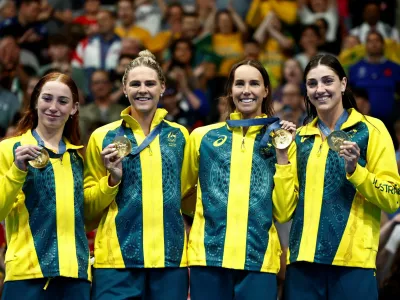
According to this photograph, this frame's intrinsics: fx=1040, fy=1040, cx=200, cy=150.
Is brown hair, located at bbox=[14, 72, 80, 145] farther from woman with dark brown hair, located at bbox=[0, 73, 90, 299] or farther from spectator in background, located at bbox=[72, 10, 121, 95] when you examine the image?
spectator in background, located at bbox=[72, 10, 121, 95]

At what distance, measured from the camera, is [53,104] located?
688 cm

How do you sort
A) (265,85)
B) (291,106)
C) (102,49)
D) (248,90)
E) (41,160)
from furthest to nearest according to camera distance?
(102,49), (291,106), (265,85), (248,90), (41,160)

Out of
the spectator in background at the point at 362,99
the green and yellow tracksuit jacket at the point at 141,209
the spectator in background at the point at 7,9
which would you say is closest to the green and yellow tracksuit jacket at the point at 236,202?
the green and yellow tracksuit jacket at the point at 141,209

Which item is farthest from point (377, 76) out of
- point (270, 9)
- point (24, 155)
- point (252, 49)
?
point (24, 155)

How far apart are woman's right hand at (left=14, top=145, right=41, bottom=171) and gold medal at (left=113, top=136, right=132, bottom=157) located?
1.81ft

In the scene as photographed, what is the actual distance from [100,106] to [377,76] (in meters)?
3.24

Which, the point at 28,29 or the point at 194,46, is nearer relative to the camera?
the point at 194,46

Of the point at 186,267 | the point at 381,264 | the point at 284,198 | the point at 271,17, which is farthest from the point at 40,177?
the point at 271,17

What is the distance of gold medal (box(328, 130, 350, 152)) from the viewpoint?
264 inches

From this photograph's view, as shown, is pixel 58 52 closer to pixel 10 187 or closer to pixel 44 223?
pixel 44 223

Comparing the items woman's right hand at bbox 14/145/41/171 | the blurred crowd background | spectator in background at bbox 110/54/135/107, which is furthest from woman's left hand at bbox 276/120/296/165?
spectator in background at bbox 110/54/135/107

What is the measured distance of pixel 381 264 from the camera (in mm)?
8711

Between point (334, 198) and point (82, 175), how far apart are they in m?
1.68

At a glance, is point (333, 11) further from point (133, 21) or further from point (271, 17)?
point (133, 21)
